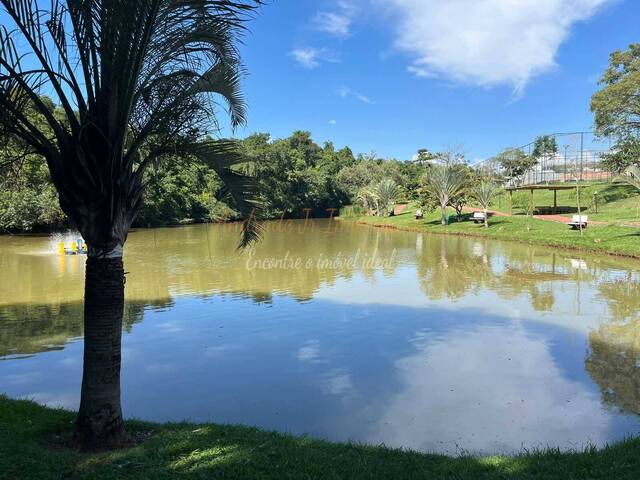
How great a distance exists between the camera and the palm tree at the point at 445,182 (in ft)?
115

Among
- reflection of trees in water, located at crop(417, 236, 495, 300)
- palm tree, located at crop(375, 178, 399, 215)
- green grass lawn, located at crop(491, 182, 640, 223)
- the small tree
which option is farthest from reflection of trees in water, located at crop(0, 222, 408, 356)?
the small tree

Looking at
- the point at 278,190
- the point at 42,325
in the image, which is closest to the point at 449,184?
the point at 278,190

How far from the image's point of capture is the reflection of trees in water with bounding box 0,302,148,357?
8.25m

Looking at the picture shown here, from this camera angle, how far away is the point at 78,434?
4.23m

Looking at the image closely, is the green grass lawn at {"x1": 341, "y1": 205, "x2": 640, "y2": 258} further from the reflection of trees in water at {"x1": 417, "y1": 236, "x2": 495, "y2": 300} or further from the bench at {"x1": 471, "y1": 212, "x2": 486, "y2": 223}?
the reflection of trees in water at {"x1": 417, "y1": 236, "x2": 495, "y2": 300}

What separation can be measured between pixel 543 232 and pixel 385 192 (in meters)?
22.2

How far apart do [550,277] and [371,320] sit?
7684 millimetres

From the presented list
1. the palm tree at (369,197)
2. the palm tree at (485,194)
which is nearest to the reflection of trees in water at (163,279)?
the palm tree at (485,194)

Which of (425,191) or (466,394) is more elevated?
(425,191)

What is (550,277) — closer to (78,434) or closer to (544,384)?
(544,384)

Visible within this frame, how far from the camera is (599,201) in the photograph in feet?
116

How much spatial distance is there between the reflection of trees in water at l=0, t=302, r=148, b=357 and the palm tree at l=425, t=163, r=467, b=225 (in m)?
27.3

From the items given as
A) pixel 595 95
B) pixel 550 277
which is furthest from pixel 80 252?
pixel 595 95

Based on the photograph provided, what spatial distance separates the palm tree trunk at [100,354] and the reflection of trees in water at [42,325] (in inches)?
177
